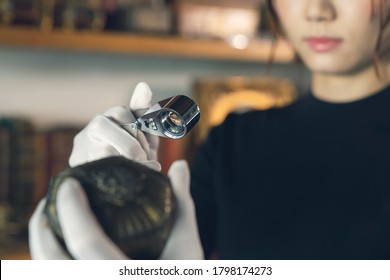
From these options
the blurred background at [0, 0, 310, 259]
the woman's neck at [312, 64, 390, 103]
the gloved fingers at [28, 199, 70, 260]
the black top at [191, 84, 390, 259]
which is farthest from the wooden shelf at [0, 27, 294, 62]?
the gloved fingers at [28, 199, 70, 260]

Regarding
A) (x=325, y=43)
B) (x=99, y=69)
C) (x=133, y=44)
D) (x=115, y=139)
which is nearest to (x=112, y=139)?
(x=115, y=139)

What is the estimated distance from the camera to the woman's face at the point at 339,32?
0.72 m

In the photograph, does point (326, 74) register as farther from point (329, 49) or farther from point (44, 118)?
point (44, 118)

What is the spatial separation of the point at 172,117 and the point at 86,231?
122mm

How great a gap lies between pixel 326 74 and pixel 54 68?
701 mm

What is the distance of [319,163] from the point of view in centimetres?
78

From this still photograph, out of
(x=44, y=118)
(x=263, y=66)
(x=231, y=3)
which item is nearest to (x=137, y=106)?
(x=44, y=118)

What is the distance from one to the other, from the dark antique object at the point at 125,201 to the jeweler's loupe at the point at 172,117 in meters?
0.06

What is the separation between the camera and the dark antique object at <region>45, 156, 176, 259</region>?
0.37 metres

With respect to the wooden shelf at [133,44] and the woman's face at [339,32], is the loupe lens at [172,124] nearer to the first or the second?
the woman's face at [339,32]

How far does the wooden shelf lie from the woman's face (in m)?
0.49

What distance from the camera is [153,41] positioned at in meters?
1.21

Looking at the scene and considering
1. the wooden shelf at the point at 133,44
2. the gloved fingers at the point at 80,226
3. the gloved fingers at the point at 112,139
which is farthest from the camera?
the wooden shelf at the point at 133,44

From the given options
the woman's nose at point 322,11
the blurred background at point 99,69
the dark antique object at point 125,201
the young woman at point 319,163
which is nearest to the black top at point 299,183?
the young woman at point 319,163
